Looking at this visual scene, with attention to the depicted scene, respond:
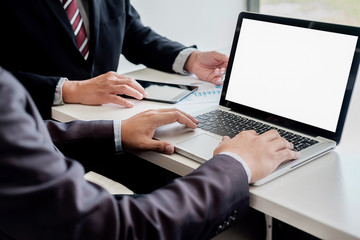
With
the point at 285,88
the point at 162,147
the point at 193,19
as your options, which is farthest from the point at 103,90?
the point at 193,19

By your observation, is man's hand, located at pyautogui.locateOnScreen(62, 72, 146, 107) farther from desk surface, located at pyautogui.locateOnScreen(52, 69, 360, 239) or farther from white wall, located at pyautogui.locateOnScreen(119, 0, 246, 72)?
white wall, located at pyautogui.locateOnScreen(119, 0, 246, 72)

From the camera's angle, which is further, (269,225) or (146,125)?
(146,125)

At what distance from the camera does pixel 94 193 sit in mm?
723

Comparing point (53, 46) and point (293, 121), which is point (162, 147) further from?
point (53, 46)

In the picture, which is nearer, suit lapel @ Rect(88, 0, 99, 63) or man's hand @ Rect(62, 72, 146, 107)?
man's hand @ Rect(62, 72, 146, 107)

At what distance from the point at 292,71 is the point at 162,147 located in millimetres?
354

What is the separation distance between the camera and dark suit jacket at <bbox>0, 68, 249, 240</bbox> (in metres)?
0.63

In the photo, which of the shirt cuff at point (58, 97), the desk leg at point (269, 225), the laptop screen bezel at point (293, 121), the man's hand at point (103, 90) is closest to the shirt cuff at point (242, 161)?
the desk leg at point (269, 225)

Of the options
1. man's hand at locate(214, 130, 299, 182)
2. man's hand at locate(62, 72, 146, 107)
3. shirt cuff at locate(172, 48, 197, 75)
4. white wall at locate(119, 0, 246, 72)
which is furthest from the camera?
white wall at locate(119, 0, 246, 72)

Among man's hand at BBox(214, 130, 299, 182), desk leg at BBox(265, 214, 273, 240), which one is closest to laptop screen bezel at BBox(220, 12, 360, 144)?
man's hand at BBox(214, 130, 299, 182)

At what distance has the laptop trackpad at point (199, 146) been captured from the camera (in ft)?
3.20

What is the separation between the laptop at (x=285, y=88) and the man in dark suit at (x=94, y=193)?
0.22 ft

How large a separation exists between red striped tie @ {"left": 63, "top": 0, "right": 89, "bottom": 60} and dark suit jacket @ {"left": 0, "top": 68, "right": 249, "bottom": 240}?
83cm

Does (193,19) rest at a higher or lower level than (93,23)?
lower
